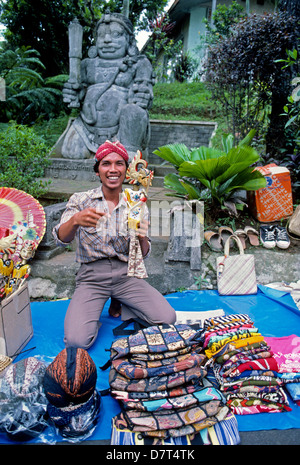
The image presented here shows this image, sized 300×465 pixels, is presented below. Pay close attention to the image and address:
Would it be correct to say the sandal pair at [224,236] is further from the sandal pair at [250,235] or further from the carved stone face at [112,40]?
the carved stone face at [112,40]

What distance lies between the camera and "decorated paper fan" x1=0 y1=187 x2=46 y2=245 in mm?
2924

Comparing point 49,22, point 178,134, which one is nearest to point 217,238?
point 178,134

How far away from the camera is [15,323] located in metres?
2.31

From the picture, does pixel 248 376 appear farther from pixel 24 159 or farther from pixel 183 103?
pixel 183 103

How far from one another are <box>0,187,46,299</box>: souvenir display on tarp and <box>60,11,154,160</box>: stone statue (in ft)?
10.7

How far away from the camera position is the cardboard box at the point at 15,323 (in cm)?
215

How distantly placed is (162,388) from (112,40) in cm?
617

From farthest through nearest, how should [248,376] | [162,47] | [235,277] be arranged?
[162,47], [235,277], [248,376]

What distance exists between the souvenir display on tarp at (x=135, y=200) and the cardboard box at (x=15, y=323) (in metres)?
0.78

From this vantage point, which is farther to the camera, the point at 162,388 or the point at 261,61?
the point at 261,61

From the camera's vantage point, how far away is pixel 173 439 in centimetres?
162

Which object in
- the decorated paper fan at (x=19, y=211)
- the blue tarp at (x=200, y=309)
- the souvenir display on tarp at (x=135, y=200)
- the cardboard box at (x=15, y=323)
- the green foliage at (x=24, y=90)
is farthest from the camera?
the green foliage at (x=24, y=90)

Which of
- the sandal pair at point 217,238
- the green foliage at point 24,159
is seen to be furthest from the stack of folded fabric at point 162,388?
the green foliage at point 24,159
